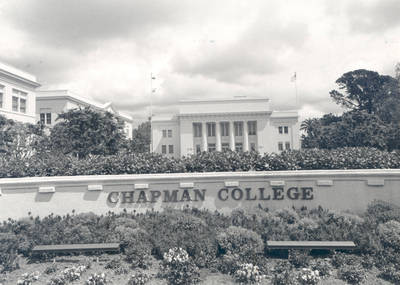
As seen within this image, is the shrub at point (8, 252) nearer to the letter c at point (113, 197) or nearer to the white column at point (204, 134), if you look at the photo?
the letter c at point (113, 197)

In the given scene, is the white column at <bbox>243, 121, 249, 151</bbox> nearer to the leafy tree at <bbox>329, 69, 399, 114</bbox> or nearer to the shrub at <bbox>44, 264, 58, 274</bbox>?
the leafy tree at <bbox>329, 69, 399, 114</bbox>

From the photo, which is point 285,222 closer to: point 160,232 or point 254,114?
point 160,232

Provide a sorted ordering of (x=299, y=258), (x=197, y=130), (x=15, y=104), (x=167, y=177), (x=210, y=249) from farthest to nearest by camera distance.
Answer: (x=197, y=130)
(x=15, y=104)
(x=167, y=177)
(x=210, y=249)
(x=299, y=258)

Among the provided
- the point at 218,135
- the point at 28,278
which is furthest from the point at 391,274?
the point at 218,135

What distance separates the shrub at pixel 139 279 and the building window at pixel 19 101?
111 feet

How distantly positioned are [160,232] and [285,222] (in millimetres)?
3322

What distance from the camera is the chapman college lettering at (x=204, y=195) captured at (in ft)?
30.4

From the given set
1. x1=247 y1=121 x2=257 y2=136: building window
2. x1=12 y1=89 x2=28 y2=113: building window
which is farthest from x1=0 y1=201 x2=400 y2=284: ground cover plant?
x1=247 y1=121 x2=257 y2=136: building window

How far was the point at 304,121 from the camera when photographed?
5044 centimetres

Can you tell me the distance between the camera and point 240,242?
6344 millimetres

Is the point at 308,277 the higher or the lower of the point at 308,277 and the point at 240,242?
the lower

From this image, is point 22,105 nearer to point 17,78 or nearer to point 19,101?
point 19,101

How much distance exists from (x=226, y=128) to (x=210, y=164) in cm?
4568

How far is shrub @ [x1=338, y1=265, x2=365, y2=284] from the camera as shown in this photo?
5.32 meters
